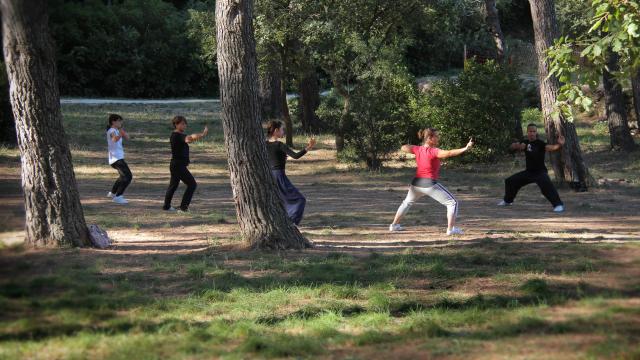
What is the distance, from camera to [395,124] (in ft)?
69.6

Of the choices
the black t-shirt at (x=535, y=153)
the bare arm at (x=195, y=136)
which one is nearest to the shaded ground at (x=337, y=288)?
the black t-shirt at (x=535, y=153)

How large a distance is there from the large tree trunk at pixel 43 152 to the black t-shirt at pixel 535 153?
26.7ft

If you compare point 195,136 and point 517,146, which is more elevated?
point 195,136

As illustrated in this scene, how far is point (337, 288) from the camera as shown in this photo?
8664mm

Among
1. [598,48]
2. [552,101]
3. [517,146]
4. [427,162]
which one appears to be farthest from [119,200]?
[598,48]

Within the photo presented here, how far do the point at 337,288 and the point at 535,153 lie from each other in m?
8.02

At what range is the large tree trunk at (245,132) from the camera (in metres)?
10.9

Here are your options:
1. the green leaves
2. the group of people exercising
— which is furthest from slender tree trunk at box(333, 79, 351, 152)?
the green leaves

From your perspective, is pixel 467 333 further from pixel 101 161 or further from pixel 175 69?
pixel 175 69

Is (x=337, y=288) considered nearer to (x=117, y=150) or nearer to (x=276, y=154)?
(x=276, y=154)

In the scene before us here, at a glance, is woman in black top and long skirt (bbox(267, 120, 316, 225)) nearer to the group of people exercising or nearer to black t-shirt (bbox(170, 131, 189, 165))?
the group of people exercising

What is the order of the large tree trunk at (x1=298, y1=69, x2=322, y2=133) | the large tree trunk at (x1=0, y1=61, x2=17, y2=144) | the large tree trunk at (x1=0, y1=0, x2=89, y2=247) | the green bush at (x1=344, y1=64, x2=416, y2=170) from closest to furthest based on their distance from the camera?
the large tree trunk at (x1=0, y1=0, x2=89, y2=247) → the green bush at (x1=344, y1=64, x2=416, y2=170) → the large tree trunk at (x1=0, y1=61, x2=17, y2=144) → the large tree trunk at (x1=298, y1=69, x2=322, y2=133)

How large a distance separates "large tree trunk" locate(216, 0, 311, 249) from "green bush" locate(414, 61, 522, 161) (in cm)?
1122

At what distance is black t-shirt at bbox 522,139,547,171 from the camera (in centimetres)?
1567
